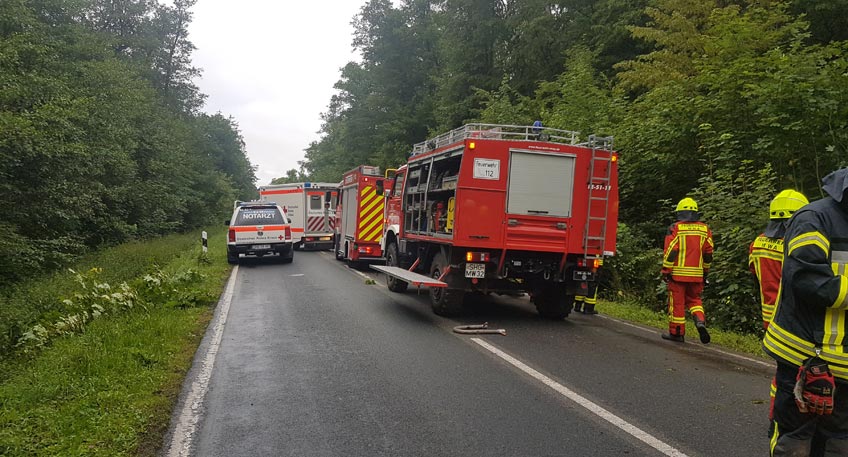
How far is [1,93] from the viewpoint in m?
13.2

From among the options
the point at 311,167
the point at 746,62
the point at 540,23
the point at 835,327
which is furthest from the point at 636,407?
the point at 311,167

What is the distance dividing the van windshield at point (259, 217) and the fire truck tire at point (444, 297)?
985 centimetres

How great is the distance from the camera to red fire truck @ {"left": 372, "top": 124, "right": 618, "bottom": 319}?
8.27 metres

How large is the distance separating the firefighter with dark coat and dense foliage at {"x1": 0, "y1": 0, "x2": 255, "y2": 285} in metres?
Answer: 15.1

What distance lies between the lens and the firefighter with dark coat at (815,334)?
253 cm

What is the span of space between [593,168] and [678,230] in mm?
1688

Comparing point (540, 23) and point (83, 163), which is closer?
point (83, 163)

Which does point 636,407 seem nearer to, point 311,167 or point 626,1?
point 626,1

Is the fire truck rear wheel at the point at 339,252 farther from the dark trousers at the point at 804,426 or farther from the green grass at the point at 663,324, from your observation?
the dark trousers at the point at 804,426

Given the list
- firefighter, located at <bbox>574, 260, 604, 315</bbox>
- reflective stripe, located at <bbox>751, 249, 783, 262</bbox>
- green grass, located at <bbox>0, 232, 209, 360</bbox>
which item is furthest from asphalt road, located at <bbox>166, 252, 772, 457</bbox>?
green grass, located at <bbox>0, 232, 209, 360</bbox>

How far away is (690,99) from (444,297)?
7.38 meters

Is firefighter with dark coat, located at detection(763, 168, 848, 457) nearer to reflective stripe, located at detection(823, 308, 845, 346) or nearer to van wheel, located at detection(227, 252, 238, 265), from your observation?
reflective stripe, located at detection(823, 308, 845, 346)

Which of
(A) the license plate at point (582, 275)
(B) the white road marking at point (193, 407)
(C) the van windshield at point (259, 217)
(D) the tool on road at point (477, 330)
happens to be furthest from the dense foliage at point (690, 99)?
(C) the van windshield at point (259, 217)

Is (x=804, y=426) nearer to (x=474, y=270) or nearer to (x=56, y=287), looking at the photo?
(x=474, y=270)
